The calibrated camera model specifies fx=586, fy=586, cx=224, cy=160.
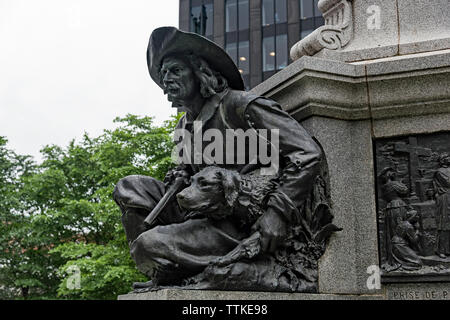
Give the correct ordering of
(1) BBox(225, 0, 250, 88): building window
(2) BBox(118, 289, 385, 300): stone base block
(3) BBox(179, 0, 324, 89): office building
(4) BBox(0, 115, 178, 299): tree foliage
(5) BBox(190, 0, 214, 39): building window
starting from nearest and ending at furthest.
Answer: (2) BBox(118, 289, 385, 300): stone base block < (4) BBox(0, 115, 178, 299): tree foliage < (3) BBox(179, 0, 324, 89): office building < (1) BBox(225, 0, 250, 88): building window < (5) BBox(190, 0, 214, 39): building window

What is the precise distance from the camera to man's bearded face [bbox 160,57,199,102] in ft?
16.8

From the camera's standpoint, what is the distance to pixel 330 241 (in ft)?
16.0

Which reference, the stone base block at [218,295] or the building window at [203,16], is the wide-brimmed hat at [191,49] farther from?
the building window at [203,16]

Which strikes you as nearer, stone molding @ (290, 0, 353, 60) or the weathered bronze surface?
the weathered bronze surface

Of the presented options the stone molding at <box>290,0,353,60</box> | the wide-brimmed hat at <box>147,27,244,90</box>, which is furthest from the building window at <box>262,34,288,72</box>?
the wide-brimmed hat at <box>147,27,244,90</box>

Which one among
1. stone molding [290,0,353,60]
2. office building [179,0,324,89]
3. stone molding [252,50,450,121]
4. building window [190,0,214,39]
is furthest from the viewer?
building window [190,0,214,39]

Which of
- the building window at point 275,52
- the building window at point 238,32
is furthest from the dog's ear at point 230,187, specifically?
the building window at point 238,32

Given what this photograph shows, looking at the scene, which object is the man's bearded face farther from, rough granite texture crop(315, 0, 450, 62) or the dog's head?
rough granite texture crop(315, 0, 450, 62)

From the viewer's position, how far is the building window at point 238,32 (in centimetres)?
4375

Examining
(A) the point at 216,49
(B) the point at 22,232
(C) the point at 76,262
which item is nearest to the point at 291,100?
(A) the point at 216,49

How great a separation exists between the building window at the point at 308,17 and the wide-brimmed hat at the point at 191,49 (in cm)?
3808

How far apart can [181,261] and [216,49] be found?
1.90 m
